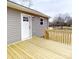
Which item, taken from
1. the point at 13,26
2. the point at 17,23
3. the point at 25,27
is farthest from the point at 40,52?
the point at 25,27

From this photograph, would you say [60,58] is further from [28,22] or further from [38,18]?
[38,18]

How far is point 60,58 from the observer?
3.60 m

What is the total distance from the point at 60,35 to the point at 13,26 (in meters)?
2.81

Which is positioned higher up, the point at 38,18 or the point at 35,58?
the point at 38,18

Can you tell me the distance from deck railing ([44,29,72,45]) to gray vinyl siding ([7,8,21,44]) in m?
2.17

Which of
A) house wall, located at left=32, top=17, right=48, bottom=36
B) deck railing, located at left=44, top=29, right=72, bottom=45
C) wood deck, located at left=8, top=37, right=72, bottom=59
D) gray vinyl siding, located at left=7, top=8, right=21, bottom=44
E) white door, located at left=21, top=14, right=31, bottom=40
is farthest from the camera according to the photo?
house wall, located at left=32, top=17, right=48, bottom=36

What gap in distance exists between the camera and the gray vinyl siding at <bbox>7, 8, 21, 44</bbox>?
623 cm

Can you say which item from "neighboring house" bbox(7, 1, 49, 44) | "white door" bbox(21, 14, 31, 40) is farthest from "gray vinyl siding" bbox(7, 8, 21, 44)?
"white door" bbox(21, 14, 31, 40)

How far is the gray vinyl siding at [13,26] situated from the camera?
623cm

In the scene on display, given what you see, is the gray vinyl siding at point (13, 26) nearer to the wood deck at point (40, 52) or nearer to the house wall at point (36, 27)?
the wood deck at point (40, 52)

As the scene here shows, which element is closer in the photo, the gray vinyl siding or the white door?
the gray vinyl siding

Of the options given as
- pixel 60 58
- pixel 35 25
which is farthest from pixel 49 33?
pixel 60 58

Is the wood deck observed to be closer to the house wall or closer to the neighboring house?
the neighboring house
